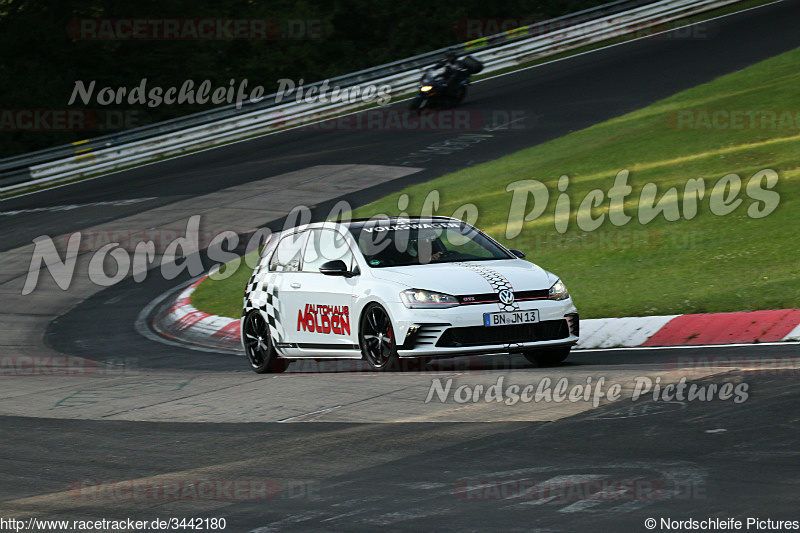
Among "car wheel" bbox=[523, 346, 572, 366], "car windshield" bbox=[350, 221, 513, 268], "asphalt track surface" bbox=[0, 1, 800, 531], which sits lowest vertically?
"asphalt track surface" bbox=[0, 1, 800, 531]

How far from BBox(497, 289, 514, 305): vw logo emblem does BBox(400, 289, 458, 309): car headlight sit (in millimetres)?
412

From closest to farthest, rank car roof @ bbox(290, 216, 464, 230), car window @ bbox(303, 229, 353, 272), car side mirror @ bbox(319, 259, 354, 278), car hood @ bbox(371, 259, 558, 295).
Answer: car hood @ bbox(371, 259, 558, 295), car side mirror @ bbox(319, 259, 354, 278), car window @ bbox(303, 229, 353, 272), car roof @ bbox(290, 216, 464, 230)

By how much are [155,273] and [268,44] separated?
33.9 meters

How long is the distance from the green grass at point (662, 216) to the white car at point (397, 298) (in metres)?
2.48

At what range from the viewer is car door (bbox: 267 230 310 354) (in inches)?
472

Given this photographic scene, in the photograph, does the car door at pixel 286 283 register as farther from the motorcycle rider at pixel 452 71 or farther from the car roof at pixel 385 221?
the motorcycle rider at pixel 452 71

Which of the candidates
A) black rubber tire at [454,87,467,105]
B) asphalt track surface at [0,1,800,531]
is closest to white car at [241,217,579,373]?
asphalt track surface at [0,1,800,531]

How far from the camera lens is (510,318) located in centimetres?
1028

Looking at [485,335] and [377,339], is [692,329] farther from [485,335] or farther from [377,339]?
[377,339]

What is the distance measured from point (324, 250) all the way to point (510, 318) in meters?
2.50

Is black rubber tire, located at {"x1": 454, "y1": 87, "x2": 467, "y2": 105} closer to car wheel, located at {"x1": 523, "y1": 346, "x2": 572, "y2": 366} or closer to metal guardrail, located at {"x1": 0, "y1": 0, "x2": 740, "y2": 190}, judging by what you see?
metal guardrail, located at {"x1": 0, "y1": 0, "x2": 740, "y2": 190}

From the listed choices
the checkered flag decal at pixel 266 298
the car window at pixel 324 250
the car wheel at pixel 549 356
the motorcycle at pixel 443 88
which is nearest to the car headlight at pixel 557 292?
the car wheel at pixel 549 356

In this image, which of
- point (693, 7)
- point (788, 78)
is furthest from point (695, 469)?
point (693, 7)

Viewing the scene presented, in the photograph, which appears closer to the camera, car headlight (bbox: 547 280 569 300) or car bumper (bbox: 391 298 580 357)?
car bumper (bbox: 391 298 580 357)
